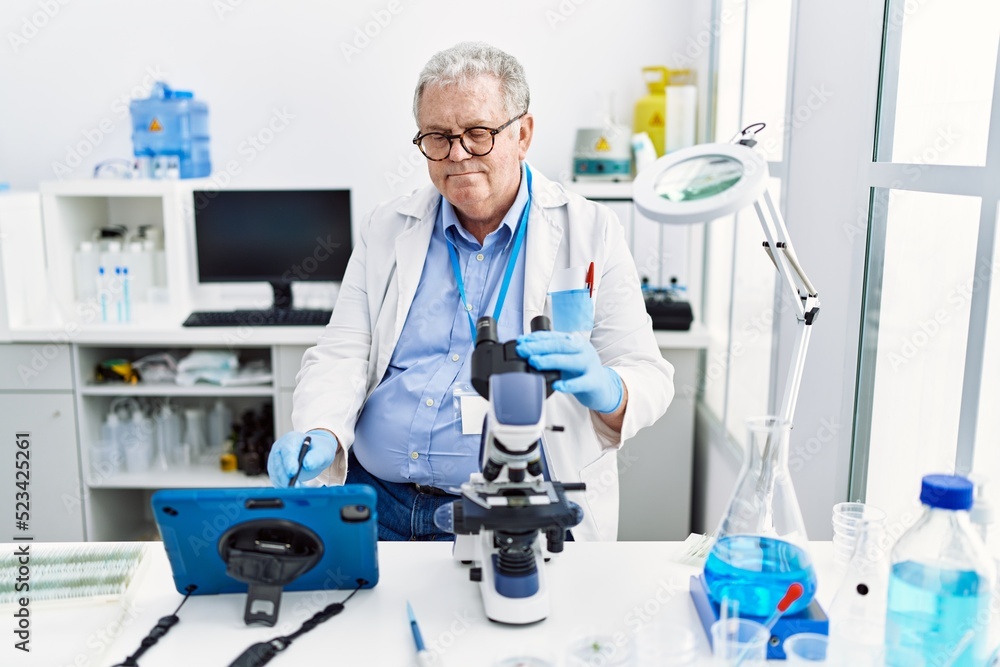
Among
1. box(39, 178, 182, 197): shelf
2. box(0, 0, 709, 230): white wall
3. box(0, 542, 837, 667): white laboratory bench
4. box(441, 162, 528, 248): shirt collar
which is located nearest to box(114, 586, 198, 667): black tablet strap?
box(0, 542, 837, 667): white laboratory bench

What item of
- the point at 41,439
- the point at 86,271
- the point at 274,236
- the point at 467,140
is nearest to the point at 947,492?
the point at 467,140

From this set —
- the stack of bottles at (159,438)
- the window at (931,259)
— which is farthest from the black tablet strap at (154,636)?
the stack of bottles at (159,438)

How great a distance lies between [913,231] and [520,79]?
0.81m

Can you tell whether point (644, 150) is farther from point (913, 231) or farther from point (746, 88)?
point (913, 231)

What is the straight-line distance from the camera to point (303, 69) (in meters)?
3.25

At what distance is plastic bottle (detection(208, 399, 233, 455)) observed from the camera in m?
3.29

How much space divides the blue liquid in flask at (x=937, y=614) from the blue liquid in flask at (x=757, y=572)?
107 mm

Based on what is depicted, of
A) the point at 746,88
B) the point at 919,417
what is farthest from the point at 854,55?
the point at 746,88

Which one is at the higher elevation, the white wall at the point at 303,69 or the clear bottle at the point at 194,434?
the white wall at the point at 303,69

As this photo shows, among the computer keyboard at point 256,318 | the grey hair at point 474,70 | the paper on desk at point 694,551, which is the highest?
the grey hair at point 474,70

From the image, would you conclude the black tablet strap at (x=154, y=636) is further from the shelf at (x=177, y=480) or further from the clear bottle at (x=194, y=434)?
the clear bottle at (x=194, y=434)

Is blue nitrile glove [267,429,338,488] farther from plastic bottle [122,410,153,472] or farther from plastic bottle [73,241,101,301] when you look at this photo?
plastic bottle [73,241,101,301]

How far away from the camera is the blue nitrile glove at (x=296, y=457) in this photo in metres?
1.43

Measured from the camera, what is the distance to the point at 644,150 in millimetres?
3000
